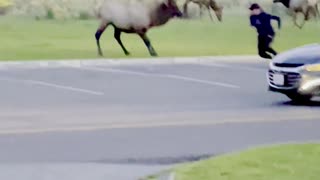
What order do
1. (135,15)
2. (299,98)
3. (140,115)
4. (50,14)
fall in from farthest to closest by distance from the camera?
(135,15)
(50,14)
(299,98)
(140,115)

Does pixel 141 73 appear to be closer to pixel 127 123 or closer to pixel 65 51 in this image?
pixel 65 51

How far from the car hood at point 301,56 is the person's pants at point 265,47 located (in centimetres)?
62

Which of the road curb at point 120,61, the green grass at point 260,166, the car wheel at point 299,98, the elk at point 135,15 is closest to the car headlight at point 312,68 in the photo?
the car wheel at point 299,98

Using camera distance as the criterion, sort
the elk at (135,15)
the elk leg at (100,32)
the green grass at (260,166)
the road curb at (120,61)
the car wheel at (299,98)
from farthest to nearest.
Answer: the elk at (135,15) → the elk leg at (100,32) → the road curb at (120,61) → the car wheel at (299,98) → the green grass at (260,166)

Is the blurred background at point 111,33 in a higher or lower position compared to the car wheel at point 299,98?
higher

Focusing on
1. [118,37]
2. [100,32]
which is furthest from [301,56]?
[100,32]

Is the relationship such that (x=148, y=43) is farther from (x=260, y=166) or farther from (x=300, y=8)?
(x=260, y=166)

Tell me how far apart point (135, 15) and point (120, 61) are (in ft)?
2.96

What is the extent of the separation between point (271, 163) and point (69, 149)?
2905 millimetres

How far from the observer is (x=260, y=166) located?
433 inches

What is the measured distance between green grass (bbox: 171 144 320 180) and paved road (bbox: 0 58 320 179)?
654 mm

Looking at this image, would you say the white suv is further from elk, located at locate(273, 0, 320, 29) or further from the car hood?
elk, located at locate(273, 0, 320, 29)

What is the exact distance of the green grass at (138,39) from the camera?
17.1m

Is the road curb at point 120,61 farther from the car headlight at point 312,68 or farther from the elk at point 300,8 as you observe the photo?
the car headlight at point 312,68
